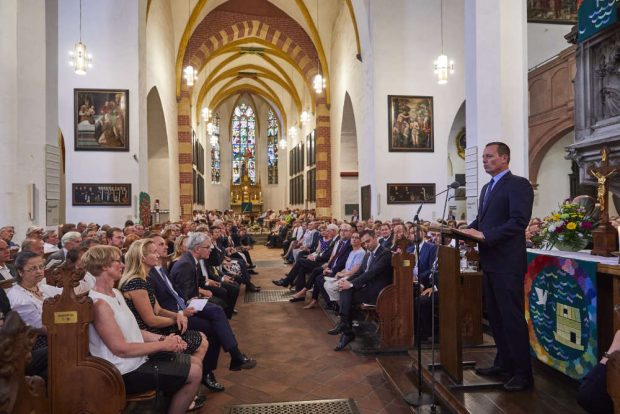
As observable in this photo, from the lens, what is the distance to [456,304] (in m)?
2.81

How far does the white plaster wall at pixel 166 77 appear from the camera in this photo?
479 inches

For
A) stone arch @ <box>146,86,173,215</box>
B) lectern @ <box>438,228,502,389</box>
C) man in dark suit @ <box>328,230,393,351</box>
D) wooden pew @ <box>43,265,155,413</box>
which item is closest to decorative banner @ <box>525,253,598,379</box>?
lectern @ <box>438,228,502,389</box>

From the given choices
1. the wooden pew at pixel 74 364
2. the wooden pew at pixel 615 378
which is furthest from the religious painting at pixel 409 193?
the wooden pew at pixel 615 378

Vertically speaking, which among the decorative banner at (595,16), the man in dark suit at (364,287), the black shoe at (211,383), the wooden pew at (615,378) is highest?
the decorative banner at (595,16)

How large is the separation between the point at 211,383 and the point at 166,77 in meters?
13.0

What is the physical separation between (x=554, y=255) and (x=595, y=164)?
5.75m

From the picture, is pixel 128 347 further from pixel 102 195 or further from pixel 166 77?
pixel 166 77

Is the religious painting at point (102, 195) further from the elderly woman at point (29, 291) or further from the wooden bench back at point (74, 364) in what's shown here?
the wooden bench back at point (74, 364)

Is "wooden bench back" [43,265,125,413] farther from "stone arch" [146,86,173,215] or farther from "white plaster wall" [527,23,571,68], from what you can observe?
"white plaster wall" [527,23,571,68]

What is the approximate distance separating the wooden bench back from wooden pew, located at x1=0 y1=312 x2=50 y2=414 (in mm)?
604

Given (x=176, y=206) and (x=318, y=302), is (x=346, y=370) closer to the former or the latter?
(x=318, y=302)

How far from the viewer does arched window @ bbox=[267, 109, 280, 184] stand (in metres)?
31.8

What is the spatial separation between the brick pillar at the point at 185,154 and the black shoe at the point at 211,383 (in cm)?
1405

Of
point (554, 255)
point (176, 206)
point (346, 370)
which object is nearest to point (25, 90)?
point (346, 370)
